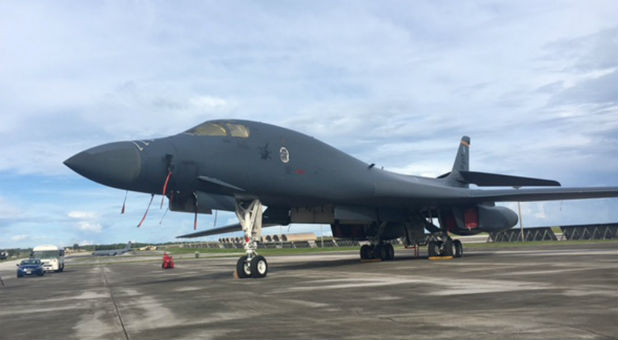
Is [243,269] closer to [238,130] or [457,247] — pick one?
[238,130]

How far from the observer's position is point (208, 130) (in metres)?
15.3

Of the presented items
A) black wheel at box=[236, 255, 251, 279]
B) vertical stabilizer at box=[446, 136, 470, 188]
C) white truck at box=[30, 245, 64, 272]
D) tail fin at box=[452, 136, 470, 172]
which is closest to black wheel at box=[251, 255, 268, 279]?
black wheel at box=[236, 255, 251, 279]

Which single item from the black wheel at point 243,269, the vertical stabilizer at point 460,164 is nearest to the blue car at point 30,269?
the black wheel at point 243,269

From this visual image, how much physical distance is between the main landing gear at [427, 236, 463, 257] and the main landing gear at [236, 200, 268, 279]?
33.5 feet

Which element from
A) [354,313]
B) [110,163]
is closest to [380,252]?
[110,163]

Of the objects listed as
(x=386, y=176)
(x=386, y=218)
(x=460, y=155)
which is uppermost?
(x=460, y=155)

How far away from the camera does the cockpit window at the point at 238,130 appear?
51.6ft

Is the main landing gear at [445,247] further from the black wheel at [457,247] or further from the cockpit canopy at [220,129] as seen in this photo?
the cockpit canopy at [220,129]

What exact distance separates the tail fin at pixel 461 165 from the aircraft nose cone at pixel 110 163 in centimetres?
1793

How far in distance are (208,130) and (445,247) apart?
12.8 meters

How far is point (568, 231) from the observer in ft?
210

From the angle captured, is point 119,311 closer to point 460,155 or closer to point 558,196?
point 558,196

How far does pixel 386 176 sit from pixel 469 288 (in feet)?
38.2

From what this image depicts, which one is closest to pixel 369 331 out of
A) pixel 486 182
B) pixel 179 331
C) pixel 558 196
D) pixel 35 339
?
pixel 179 331
